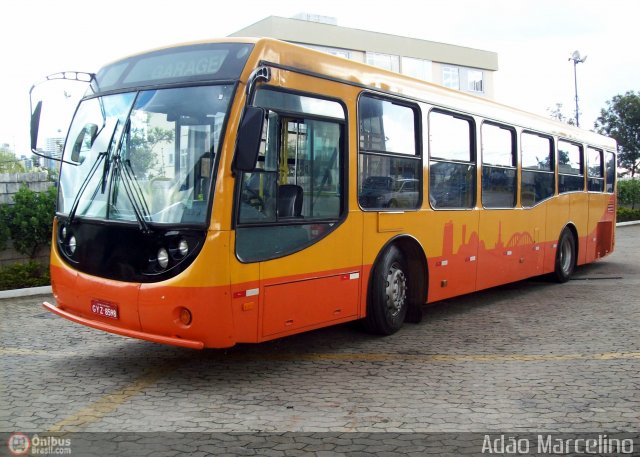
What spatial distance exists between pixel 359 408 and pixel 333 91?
3116 mm

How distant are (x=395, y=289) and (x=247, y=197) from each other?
2.60 metres

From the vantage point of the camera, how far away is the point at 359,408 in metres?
4.97

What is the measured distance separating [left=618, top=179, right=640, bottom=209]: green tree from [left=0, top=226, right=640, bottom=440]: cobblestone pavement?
88.1ft

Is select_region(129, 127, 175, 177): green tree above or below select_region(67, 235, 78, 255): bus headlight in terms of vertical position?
above

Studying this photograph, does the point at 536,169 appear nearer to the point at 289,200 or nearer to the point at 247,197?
the point at 289,200

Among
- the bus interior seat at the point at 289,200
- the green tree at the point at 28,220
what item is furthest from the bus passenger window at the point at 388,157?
the green tree at the point at 28,220

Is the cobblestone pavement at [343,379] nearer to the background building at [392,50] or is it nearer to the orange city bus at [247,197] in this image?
the orange city bus at [247,197]

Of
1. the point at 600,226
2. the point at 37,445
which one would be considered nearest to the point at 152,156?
the point at 37,445

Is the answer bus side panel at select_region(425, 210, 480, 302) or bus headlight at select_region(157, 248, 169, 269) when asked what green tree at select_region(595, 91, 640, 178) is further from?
bus headlight at select_region(157, 248, 169, 269)

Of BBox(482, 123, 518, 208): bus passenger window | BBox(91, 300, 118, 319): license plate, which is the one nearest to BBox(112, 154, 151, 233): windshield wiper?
BBox(91, 300, 118, 319): license plate

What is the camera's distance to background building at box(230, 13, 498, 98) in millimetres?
39344

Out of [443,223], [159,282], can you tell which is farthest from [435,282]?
[159,282]

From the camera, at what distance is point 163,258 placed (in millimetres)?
5312

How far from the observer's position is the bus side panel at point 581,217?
12.3 meters
